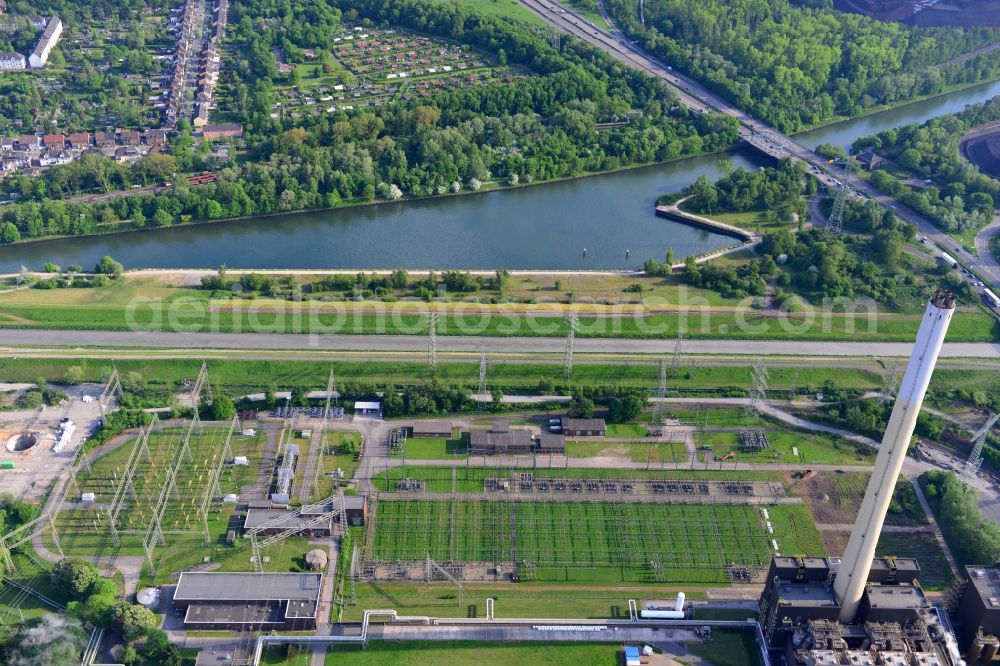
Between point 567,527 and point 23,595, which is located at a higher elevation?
point 567,527

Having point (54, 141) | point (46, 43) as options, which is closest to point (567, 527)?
point (54, 141)

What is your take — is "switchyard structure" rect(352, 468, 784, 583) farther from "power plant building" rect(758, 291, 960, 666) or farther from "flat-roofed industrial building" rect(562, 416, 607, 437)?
"power plant building" rect(758, 291, 960, 666)

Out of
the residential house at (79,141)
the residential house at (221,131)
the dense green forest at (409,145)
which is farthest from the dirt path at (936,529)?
the residential house at (79,141)

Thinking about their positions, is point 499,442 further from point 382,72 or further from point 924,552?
point 382,72

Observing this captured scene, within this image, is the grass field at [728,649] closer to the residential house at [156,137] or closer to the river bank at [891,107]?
the river bank at [891,107]

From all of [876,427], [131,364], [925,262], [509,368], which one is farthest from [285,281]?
[925,262]

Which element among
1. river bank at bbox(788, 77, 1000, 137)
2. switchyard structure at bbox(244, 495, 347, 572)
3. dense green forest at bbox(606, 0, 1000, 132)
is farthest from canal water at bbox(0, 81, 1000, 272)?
switchyard structure at bbox(244, 495, 347, 572)

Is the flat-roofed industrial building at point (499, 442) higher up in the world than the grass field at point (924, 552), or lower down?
higher up
